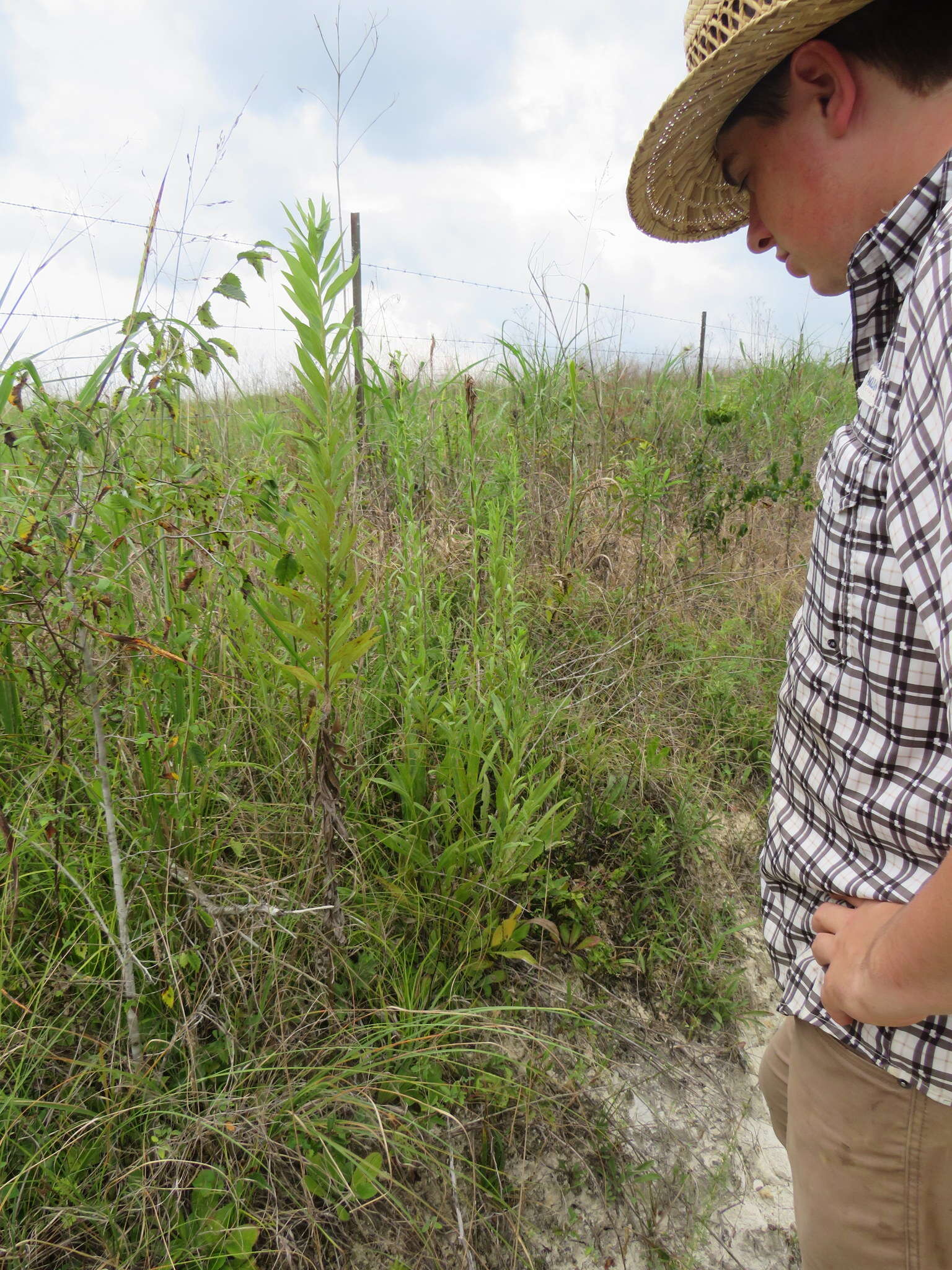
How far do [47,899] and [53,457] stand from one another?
3.07ft

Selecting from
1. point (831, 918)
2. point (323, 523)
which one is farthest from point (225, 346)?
point (831, 918)

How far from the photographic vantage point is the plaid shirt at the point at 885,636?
25.8 inches

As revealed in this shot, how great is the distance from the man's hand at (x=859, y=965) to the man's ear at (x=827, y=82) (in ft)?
2.89

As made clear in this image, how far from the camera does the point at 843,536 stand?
831 millimetres

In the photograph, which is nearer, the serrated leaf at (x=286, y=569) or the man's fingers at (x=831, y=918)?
the man's fingers at (x=831, y=918)

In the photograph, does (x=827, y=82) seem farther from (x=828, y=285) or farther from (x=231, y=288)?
(x=231, y=288)

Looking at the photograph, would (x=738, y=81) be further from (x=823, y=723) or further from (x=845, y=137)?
(x=823, y=723)

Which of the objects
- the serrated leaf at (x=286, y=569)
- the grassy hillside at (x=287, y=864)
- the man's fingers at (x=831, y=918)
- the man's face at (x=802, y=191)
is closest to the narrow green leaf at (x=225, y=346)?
the grassy hillside at (x=287, y=864)

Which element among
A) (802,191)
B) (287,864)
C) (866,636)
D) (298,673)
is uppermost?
(802,191)

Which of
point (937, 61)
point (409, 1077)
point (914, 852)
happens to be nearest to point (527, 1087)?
point (409, 1077)

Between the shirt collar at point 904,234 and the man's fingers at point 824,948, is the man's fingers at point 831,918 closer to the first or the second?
the man's fingers at point 824,948

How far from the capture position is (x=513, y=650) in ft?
6.33

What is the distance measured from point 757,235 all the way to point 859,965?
1.05m

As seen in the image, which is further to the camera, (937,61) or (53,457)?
(53,457)
